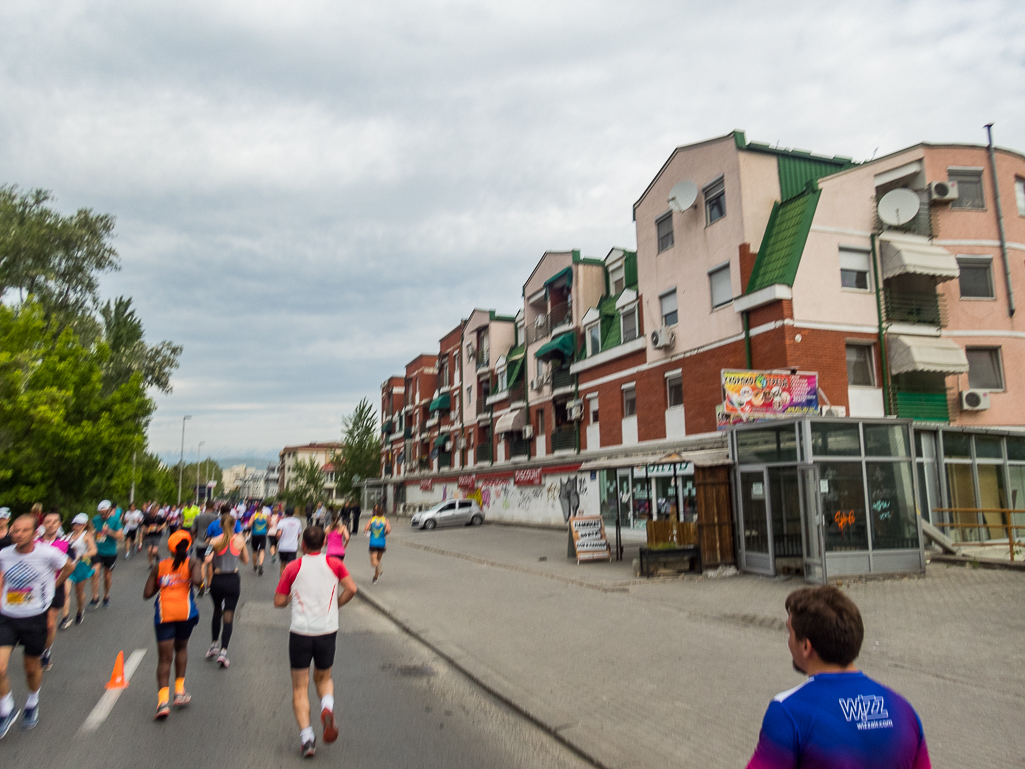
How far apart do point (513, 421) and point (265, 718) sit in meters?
32.4

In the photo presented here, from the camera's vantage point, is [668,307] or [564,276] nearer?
[668,307]

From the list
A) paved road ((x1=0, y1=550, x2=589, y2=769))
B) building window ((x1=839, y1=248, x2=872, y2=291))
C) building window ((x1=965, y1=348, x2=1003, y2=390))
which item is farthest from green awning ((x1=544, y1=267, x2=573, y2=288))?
paved road ((x1=0, y1=550, x2=589, y2=769))

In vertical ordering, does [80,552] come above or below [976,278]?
below

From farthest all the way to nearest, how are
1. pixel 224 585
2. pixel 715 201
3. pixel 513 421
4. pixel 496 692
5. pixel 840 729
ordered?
pixel 513 421
pixel 715 201
pixel 224 585
pixel 496 692
pixel 840 729

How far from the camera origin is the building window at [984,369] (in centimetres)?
2131

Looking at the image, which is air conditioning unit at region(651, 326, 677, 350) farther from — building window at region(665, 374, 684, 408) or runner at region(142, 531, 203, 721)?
runner at region(142, 531, 203, 721)

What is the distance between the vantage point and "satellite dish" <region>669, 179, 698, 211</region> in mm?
23016

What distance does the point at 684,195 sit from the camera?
23203 millimetres

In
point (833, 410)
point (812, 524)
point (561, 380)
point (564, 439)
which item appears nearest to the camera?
point (812, 524)

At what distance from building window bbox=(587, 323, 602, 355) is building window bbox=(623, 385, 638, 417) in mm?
2887

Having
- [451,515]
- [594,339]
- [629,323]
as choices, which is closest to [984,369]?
[629,323]

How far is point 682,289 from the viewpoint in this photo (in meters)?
24.0

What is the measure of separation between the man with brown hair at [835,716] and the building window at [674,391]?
22188 millimetres

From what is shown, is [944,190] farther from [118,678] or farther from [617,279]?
[118,678]
